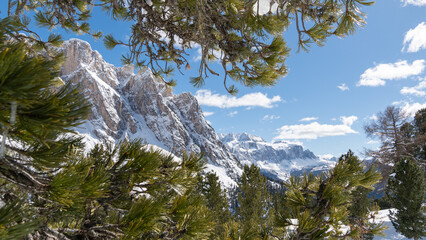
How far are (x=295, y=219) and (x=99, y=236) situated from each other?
1.36m

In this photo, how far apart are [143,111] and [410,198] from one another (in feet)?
496

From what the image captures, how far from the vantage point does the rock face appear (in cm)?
12606

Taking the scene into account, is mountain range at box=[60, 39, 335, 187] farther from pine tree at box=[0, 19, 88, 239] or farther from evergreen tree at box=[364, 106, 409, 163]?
pine tree at box=[0, 19, 88, 239]

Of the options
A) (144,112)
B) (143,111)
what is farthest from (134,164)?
(143,111)

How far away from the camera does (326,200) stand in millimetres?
1620

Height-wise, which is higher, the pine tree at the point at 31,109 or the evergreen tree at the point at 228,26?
the evergreen tree at the point at 228,26

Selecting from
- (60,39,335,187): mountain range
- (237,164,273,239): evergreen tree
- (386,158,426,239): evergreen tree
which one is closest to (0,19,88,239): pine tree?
(386,158,426,239): evergreen tree

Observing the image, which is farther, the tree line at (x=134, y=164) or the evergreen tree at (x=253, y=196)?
the evergreen tree at (x=253, y=196)

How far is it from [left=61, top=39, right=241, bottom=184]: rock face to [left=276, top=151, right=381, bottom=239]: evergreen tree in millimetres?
120022

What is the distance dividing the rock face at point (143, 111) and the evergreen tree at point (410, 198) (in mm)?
109762

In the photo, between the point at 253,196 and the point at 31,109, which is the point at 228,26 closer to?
the point at 31,109

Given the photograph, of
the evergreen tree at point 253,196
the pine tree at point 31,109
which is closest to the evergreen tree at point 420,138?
the evergreen tree at point 253,196

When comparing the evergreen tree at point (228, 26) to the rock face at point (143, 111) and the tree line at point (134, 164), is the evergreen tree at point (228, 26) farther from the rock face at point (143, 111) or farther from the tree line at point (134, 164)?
the rock face at point (143, 111)

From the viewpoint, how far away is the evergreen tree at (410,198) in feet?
40.5
